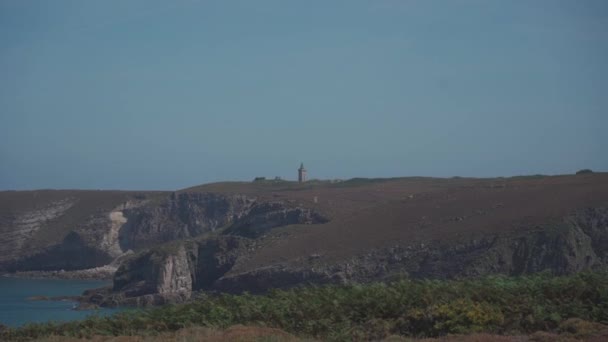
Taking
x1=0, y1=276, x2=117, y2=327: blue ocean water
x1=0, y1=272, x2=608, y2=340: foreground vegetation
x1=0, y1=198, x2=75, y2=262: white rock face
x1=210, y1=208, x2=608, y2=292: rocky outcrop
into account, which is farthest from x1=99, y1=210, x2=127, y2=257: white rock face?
x1=0, y1=272, x2=608, y2=340: foreground vegetation

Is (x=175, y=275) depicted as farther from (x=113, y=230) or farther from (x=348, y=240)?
(x=113, y=230)

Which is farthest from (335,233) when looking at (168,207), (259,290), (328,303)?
(168,207)

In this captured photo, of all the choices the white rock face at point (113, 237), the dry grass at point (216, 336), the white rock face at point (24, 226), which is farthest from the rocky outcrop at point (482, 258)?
the white rock face at point (24, 226)

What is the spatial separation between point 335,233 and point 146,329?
4209cm

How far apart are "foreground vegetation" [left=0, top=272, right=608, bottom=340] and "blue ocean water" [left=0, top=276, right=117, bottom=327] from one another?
51.9 ft

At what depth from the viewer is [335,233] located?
59.9 meters

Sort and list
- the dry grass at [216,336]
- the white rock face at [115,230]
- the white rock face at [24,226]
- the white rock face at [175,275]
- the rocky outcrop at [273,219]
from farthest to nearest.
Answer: the white rock face at [24,226] < the white rock face at [115,230] < the rocky outcrop at [273,219] < the white rock face at [175,275] < the dry grass at [216,336]

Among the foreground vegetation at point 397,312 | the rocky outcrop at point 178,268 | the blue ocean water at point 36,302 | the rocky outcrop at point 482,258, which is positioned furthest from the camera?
the rocky outcrop at point 178,268

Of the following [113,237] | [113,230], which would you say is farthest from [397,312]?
[113,230]

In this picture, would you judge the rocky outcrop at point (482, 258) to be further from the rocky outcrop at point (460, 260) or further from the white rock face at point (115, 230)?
the white rock face at point (115, 230)

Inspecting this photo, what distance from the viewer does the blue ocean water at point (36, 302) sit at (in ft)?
159

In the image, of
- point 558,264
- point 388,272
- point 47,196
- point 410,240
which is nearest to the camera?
point 558,264

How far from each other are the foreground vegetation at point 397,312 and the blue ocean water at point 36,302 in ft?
51.9

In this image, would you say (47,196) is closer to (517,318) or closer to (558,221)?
(558,221)
